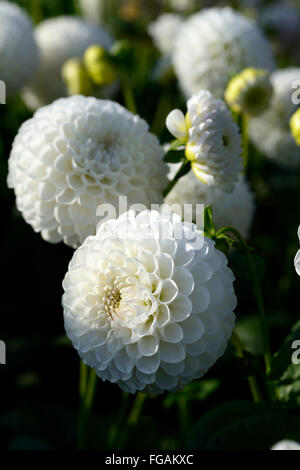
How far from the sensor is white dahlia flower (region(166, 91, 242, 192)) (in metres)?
0.85

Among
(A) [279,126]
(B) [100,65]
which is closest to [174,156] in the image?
(B) [100,65]

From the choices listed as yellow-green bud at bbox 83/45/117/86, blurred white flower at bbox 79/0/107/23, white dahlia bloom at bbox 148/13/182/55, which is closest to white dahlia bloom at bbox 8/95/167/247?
yellow-green bud at bbox 83/45/117/86

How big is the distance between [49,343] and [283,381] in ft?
2.67

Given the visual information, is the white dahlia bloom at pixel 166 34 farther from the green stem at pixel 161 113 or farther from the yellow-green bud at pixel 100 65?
the yellow-green bud at pixel 100 65

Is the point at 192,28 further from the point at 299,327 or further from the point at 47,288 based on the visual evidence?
the point at 299,327

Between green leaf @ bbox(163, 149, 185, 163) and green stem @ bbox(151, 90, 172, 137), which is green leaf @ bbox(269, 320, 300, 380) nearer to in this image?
green leaf @ bbox(163, 149, 185, 163)

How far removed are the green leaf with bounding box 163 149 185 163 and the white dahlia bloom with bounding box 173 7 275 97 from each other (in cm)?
68

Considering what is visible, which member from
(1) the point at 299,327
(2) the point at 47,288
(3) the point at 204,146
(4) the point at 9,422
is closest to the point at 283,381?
(1) the point at 299,327

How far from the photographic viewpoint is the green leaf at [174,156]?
91 centimetres

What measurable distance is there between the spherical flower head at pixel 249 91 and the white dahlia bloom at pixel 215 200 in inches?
6.4

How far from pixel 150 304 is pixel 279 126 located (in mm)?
1070

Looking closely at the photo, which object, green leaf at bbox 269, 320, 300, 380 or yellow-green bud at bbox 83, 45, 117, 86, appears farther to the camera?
yellow-green bud at bbox 83, 45, 117, 86

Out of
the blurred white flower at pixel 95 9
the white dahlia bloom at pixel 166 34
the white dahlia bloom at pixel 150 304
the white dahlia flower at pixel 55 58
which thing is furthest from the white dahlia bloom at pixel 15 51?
the white dahlia bloom at pixel 150 304
